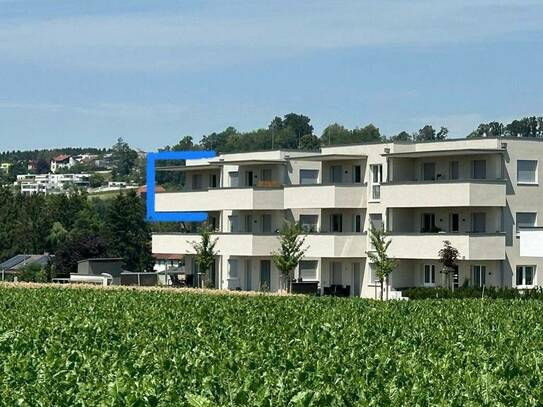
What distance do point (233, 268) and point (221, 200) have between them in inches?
164

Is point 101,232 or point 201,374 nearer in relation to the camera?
point 201,374

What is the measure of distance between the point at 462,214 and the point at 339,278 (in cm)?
972

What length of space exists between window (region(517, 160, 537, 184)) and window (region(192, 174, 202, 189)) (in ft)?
85.4

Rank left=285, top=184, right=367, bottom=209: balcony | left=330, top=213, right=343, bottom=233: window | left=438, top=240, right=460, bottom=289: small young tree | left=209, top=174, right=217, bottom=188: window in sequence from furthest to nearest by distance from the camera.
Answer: left=209, top=174, right=217, bottom=188: window
left=330, top=213, right=343, bottom=233: window
left=285, top=184, right=367, bottom=209: balcony
left=438, top=240, right=460, bottom=289: small young tree

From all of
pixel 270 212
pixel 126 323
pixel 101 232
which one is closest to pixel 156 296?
pixel 126 323

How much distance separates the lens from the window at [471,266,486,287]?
74.1m

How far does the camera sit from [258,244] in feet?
275

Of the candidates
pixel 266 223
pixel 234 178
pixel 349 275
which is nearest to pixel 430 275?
pixel 349 275

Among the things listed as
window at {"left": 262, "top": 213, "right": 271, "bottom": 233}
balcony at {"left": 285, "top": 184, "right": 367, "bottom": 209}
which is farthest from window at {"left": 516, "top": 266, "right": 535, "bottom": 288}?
window at {"left": 262, "top": 213, "right": 271, "bottom": 233}

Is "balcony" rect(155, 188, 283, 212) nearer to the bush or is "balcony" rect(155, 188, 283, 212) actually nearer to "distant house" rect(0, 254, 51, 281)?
the bush

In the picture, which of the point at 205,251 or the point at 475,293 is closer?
the point at 475,293

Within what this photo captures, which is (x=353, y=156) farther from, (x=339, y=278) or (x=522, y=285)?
(x=522, y=285)

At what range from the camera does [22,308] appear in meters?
46.7

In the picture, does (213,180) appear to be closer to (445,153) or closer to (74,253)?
(445,153)
